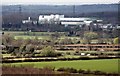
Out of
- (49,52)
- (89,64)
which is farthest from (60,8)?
(89,64)

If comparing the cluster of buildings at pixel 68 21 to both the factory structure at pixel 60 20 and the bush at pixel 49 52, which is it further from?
the bush at pixel 49 52

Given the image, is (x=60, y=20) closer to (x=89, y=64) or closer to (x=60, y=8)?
(x=60, y=8)

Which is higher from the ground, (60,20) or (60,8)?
(60,8)

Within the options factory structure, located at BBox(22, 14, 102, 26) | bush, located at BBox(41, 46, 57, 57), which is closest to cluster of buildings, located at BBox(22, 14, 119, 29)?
factory structure, located at BBox(22, 14, 102, 26)

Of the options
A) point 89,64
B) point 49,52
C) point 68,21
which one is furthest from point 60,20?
point 89,64

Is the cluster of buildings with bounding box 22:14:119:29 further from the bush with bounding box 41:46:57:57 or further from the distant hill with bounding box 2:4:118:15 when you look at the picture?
the bush with bounding box 41:46:57:57

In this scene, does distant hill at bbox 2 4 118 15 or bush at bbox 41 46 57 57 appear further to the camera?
bush at bbox 41 46 57 57

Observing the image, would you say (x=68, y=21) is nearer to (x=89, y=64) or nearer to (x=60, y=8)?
(x=60, y=8)

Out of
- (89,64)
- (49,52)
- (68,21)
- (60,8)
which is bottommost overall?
(89,64)

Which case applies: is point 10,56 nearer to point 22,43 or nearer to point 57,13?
point 22,43
